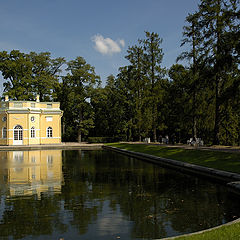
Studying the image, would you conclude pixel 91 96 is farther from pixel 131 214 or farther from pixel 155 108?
pixel 131 214

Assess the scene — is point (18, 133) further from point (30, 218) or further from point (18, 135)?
point (30, 218)

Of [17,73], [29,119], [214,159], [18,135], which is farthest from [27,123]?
[214,159]

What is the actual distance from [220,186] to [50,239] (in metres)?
7.52

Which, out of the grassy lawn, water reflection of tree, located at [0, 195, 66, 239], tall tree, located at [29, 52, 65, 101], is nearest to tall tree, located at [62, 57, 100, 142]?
tall tree, located at [29, 52, 65, 101]

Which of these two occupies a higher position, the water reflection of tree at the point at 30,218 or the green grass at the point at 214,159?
the green grass at the point at 214,159

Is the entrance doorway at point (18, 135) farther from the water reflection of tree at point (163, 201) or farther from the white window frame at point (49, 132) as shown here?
the water reflection of tree at point (163, 201)

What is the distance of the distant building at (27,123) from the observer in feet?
132

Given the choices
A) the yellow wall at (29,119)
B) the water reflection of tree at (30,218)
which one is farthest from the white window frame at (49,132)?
the water reflection of tree at (30,218)

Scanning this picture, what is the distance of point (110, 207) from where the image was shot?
799 centimetres

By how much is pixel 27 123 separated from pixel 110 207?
117 feet

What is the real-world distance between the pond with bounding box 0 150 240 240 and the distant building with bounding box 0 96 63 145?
2928 cm

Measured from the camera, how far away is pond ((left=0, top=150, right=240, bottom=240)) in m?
6.11

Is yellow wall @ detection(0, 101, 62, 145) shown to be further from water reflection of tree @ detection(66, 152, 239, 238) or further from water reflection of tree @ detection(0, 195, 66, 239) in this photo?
water reflection of tree @ detection(0, 195, 66, 239)

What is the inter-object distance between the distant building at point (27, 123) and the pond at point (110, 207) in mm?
29280
